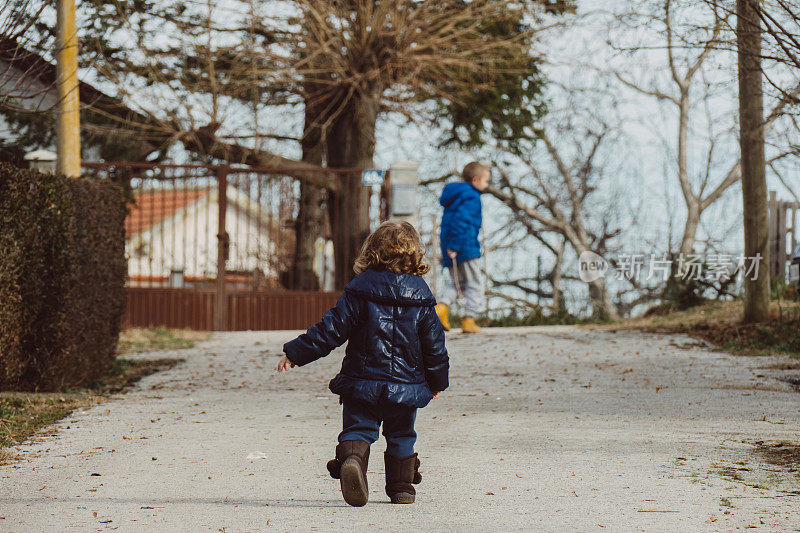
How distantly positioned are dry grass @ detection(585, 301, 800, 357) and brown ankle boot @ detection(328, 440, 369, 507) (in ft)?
24.6

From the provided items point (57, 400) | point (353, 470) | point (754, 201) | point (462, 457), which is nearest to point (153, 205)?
point (57, 400)

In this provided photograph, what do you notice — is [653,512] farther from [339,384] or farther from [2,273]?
[2,273]

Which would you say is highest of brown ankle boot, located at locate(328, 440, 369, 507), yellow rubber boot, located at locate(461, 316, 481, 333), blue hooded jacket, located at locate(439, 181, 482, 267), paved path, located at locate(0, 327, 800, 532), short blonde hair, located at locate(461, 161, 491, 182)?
short blonde hair, located at locate(461, 161, 491, 182)

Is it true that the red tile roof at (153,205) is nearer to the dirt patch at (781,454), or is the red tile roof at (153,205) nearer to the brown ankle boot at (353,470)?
the brown ankle boot at (353,470)

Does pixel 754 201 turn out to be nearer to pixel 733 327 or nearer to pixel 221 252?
pixel 733 327

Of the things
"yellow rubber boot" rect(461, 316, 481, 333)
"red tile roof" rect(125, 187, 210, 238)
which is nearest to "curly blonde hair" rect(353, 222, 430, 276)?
"yellow rubber boot" rect(461, 316, 481, 333)

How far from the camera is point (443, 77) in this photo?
17875mm

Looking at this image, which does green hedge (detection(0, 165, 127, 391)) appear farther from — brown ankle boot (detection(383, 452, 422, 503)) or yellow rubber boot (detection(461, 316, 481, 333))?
yellow rubber boot (detection(461, 316, 481, 333))

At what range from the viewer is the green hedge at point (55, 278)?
23.9ft

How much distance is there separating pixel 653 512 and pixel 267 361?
700 cm

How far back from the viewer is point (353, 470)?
4.16m

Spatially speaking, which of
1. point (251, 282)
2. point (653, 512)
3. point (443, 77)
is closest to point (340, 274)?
point (251, 282)

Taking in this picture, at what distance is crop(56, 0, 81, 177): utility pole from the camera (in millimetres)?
10742

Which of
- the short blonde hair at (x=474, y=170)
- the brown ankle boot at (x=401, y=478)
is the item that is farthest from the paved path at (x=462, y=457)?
the short blonde hair at (x=474, y=170)
